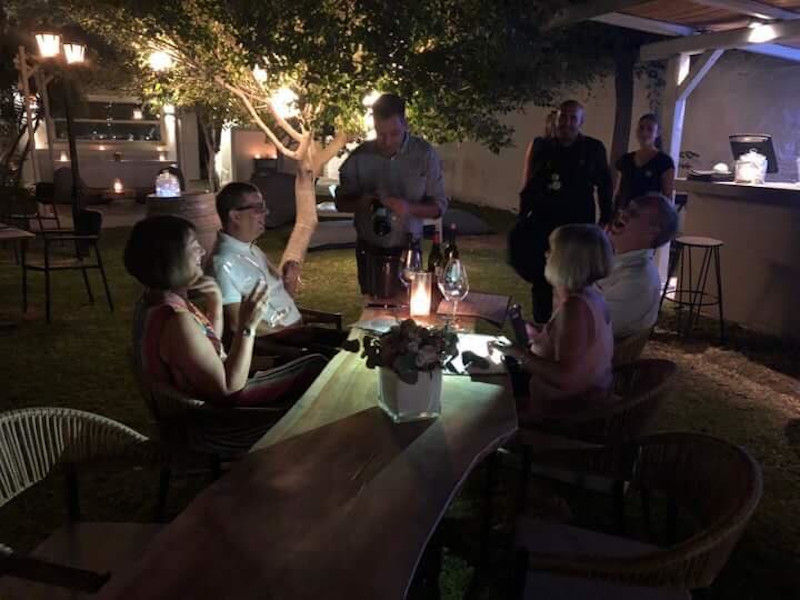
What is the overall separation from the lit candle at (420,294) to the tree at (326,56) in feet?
9.70

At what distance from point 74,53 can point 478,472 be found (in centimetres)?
709

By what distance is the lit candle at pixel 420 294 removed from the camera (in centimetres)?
275

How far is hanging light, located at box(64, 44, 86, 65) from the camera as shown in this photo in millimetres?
7594

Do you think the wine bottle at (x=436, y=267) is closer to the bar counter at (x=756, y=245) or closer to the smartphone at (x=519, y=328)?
the smartphone at (x=519, y=328)

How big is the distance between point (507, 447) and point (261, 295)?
921 millimetres

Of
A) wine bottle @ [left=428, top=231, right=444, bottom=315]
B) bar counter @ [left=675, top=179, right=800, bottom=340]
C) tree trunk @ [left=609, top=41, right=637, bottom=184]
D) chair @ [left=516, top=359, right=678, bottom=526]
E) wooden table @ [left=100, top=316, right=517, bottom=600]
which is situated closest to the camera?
wooden table @ [left=100, top=316, right=517, bottom=600]

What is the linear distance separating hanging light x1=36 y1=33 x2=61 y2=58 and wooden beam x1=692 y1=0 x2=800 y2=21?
671 centimetres

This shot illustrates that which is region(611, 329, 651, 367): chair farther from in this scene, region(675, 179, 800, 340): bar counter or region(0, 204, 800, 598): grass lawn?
region(675, 179, 800, 340): bar counter

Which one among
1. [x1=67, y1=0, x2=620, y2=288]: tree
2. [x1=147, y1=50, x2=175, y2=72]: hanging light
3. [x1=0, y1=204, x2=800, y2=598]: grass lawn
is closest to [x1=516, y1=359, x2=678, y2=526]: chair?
[x1=0, y1=204, x2=800, y2=598]: grass lawn

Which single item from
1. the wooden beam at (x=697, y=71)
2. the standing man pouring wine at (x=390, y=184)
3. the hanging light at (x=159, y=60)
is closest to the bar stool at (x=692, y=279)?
the wooden beam at (x=697, y=71)

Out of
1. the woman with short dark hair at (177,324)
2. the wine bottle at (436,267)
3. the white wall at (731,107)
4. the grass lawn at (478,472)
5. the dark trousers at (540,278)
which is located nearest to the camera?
the woman with short dark hair at (177,324)

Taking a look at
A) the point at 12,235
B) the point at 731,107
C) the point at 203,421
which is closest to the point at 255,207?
the point at 203,421

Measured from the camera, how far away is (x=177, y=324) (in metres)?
1.91

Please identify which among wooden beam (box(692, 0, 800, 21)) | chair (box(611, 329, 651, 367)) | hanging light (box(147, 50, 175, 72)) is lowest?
chair (box(611, 329, 651, 367))
